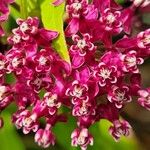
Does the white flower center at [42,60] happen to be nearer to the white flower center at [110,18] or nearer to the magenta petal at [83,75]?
the magenta petal at [83,75]

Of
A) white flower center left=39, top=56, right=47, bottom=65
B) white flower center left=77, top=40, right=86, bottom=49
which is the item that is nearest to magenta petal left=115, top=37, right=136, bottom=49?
white flower center left=77, top=40, right=86, bottom=49

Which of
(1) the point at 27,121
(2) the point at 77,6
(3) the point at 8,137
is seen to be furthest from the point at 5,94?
(3) the point at 8,137

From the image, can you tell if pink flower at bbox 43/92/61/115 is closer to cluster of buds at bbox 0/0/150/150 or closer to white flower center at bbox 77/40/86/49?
cluster of buds at bbox 0/0/150/150

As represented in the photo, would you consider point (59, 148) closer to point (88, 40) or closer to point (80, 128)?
point (80, 128)

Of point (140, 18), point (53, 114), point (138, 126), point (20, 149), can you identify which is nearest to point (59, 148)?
point (20, 149)

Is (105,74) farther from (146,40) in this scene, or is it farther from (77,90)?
(146,40)

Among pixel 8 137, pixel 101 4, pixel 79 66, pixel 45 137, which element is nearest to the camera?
A: pixel 79 66
